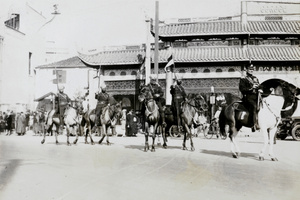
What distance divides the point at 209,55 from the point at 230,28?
1445 mm

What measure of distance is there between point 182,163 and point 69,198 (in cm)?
254

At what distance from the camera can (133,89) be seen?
15.3 meters

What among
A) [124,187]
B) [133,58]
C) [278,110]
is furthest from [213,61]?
[124,187]

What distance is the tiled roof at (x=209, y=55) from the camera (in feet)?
42.7

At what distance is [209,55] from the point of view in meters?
13.9

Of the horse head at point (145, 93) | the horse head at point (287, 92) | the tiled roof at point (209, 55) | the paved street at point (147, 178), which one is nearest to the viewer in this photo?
the paved street at point (147, 178)

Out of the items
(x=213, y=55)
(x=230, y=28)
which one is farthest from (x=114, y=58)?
(x=230, y=28)

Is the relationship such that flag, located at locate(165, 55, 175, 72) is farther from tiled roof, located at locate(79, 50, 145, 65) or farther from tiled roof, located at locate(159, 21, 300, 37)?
tiled roof, located at locate(79, 50, 145, 65)

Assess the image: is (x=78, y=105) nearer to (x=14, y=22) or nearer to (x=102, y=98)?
(x=102, y=98)

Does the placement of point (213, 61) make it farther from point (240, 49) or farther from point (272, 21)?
point (272, 21)

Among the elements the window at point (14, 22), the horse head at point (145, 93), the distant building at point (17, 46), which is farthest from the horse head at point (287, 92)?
the window at point (14, 22)

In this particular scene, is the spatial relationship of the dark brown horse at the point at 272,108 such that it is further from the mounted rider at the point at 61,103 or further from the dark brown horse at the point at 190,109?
the mounted rider at the point at 61,103

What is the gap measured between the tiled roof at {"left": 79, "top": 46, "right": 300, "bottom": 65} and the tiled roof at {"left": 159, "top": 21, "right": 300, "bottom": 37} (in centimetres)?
80

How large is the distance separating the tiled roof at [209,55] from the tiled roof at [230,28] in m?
0.80
